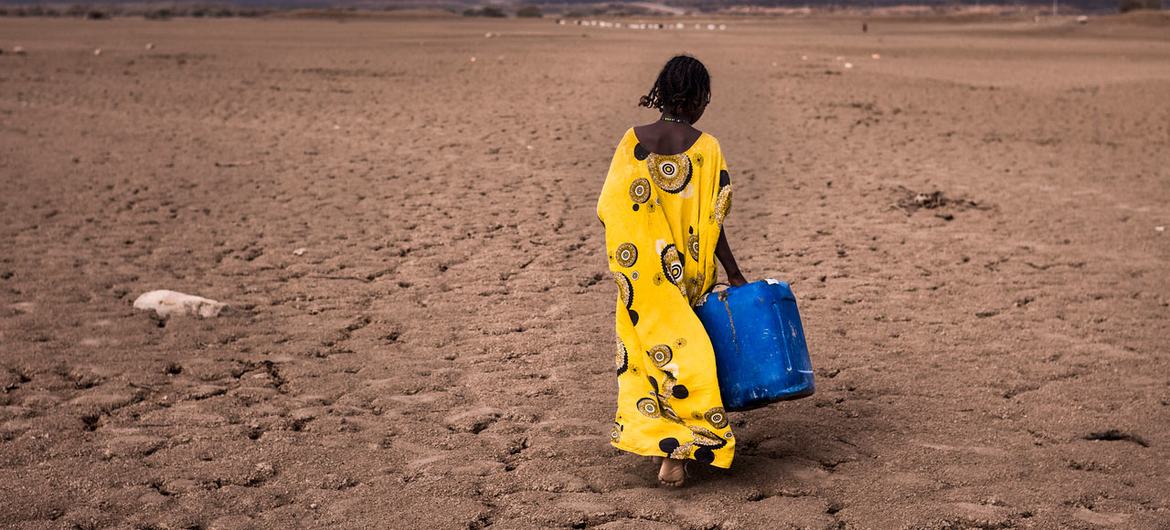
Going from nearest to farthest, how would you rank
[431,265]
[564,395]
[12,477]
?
[12,477]
[564,395]
[431,265]

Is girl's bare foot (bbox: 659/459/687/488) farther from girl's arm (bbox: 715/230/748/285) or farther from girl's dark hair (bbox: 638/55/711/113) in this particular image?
girl's dark hair (bbox: 638/55/711/113)

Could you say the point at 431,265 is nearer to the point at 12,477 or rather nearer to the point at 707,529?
the point at 12,477

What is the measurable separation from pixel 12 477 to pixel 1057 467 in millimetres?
3842

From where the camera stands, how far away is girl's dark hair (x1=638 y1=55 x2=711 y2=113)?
3451mm

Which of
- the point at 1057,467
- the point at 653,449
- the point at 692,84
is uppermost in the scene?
the point at 692,84

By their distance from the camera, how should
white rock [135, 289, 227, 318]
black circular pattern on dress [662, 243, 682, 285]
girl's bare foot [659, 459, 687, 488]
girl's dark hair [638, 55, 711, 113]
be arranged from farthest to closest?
white rock [135, 289, 227, 318], girl's bare foot [659, 459, 687, 488], black circular pattern on dress [662, 243, 682, 285], girl's dark hair [638, 55, 711, 113]

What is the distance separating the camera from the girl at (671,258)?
3529mm

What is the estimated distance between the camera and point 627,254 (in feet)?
11.7

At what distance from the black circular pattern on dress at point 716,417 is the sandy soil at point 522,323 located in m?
0.29

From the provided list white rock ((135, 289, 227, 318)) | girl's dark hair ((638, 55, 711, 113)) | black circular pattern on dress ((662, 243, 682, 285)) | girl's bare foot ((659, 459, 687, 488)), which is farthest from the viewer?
white rock ((135, 289, 227, 318))

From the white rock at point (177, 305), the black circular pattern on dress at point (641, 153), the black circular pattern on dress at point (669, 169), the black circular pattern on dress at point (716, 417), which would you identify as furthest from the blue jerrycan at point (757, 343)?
the white rock at point (177, 305)

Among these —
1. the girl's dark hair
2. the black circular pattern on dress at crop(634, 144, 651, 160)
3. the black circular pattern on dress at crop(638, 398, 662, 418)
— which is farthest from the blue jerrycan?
the girl's dark hair

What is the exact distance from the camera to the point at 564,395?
4812 mm

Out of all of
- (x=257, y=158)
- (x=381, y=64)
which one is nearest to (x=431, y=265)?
(x=257, y=158)
